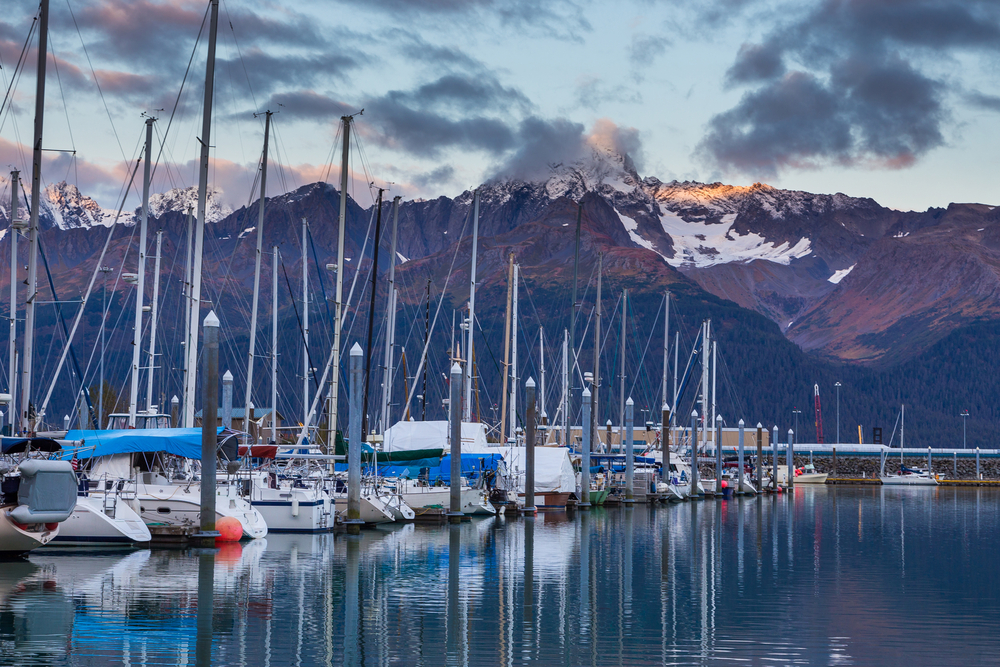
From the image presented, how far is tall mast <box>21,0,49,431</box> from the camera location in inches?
1393

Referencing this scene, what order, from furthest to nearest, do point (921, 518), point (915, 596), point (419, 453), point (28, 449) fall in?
point (921, 518)
point (419, 453)
point (28, 449)
point (915, 596)

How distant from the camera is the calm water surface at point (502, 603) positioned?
19.2 metres

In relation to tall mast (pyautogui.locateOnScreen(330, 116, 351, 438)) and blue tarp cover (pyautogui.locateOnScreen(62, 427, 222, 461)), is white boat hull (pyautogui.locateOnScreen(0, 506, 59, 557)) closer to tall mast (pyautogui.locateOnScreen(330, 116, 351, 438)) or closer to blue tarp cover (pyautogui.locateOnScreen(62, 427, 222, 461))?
blue tarp cover (pyautogui.locateOnScreen(62, 427, 222, 461))

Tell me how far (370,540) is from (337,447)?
25.5ft

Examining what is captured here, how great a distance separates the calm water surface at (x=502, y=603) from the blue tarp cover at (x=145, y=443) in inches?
145

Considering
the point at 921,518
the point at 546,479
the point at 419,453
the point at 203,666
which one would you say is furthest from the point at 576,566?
the point at 921,518

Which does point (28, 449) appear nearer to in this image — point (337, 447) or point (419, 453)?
point (337, 447)

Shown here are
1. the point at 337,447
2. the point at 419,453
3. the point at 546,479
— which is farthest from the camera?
the point at 546,479

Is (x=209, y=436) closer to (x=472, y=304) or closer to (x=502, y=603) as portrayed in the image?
(x=502, y=603)

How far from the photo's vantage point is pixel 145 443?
36.4 m

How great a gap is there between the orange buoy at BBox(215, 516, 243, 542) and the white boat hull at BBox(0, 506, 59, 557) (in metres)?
5.81

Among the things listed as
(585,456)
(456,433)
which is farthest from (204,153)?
(585,456)

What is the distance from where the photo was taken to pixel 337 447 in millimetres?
46562

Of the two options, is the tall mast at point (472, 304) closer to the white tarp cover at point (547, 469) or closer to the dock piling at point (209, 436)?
the white tarp cover at point (547, 469)
